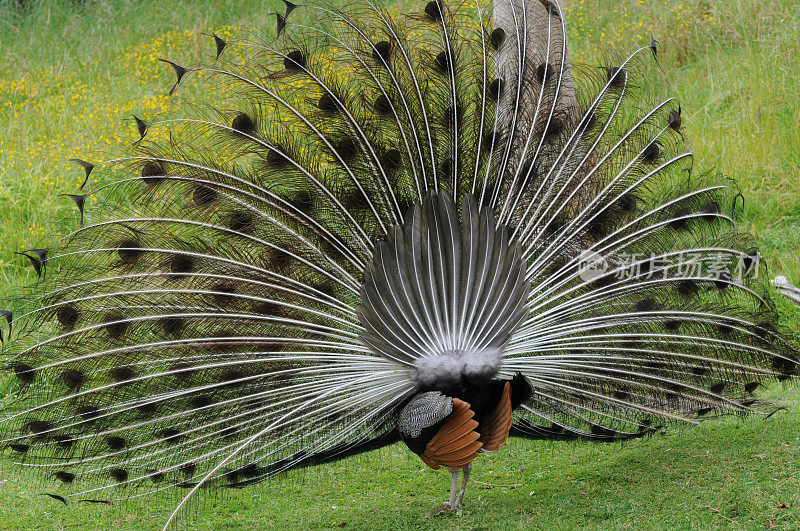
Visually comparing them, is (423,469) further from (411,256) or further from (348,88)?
(348,88)

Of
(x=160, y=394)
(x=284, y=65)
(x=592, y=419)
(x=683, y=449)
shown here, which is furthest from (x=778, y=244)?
(x=160, y=394)

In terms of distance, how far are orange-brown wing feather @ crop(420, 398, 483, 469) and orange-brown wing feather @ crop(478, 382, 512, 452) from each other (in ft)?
0.49

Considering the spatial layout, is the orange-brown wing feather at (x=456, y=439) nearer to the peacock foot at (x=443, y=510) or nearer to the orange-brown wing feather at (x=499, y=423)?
the orange-brown wing feather at (x=499, y=423)

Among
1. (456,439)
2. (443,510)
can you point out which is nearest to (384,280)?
(456,439)

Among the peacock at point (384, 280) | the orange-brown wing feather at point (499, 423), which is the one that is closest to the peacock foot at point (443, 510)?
the peacock at point (384, 280)

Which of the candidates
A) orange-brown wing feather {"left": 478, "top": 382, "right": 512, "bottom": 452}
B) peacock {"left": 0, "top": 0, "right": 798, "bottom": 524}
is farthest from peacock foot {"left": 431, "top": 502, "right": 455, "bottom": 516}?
orange-brown wing feather {"left": 478, "top": 382, "right": 512, "bottom": 452}

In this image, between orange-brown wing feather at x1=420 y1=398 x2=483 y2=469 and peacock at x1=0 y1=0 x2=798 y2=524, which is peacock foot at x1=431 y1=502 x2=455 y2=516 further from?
orange-brown wing feather at x1=420 y1=398 x2=483 y2=469

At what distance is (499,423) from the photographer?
192 inches

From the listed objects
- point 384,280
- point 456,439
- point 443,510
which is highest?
point 384,280

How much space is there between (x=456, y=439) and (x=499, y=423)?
0.35 meters

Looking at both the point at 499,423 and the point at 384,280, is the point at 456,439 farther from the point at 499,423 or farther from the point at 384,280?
the point at 384,280

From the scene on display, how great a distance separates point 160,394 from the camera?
16.1 feet

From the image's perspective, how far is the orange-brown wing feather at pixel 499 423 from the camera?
4.86 metres

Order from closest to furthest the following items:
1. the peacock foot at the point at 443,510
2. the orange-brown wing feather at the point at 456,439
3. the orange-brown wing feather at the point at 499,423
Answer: the orange-brown wing feather at the point at 456,439 < the orange-brown wing feather at the point at 499,423 < the peacock foot at the point at 443,510
